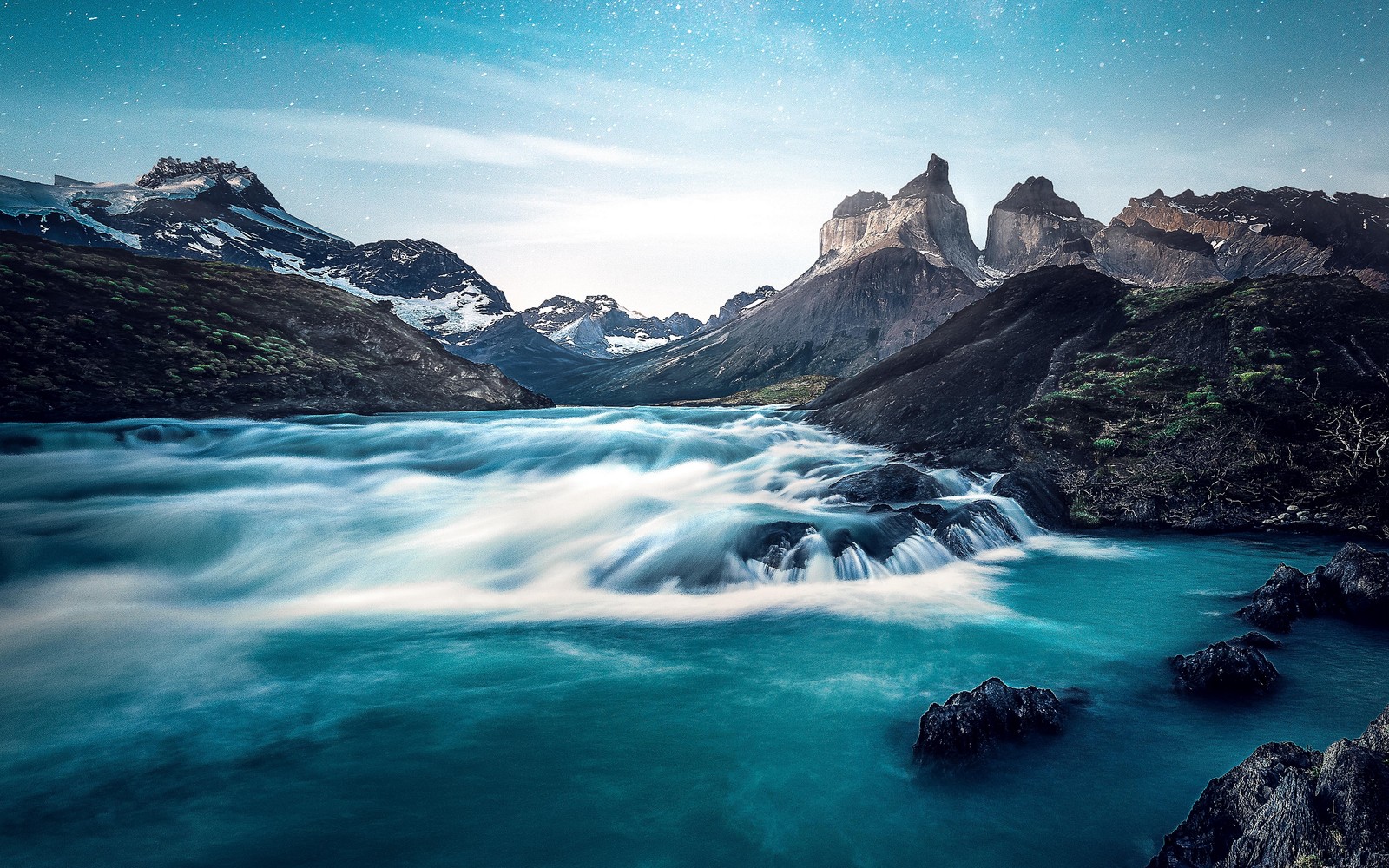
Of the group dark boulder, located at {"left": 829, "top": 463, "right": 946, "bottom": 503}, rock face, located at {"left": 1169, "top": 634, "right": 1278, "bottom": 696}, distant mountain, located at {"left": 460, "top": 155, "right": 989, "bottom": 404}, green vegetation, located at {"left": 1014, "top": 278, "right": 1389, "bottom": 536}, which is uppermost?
distant mountain, located at {"left": 460, "top": 155, "right": 989, "bottom": 404}

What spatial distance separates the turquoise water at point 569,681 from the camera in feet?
17.6

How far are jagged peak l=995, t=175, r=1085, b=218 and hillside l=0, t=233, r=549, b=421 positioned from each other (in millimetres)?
196378

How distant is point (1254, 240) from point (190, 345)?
235m

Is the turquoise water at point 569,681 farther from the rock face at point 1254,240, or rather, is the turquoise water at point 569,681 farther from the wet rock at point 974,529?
the rock face at point 1254,240

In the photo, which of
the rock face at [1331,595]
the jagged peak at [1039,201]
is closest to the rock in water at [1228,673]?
the rock face at [1331,595]

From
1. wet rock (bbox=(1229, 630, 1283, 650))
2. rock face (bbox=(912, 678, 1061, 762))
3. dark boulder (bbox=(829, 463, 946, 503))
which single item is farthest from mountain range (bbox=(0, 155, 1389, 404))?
rock face (bbox=(912, 678, 1061, 762))

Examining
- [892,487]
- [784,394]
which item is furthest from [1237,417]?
[784,394]

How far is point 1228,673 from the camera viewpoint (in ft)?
23.4

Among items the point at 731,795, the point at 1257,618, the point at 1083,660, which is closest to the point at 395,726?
the point at 731,795

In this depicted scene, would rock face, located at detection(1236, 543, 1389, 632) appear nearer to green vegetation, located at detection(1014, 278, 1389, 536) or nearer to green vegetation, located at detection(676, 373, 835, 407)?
green vegetation, located at detection(1014, 278, 1389, 536)

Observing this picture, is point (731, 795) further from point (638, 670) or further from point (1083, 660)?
point (1083, 660)

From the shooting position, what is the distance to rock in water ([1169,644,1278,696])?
7039 millimetres

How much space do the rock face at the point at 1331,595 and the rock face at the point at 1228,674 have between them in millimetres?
2154

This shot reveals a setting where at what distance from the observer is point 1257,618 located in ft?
29.6
